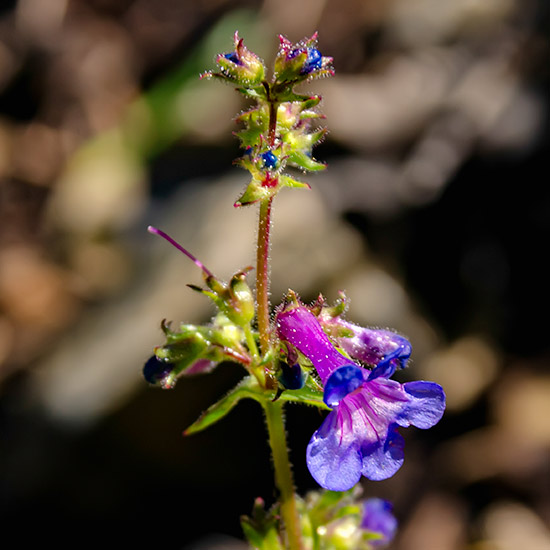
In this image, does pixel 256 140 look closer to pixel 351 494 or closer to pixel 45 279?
pixel 351 494

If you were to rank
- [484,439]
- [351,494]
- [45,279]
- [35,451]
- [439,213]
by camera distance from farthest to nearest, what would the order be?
[45,279] → [439,213] → [484,439] → [35,451] → [351,494]

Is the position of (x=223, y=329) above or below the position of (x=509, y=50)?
below

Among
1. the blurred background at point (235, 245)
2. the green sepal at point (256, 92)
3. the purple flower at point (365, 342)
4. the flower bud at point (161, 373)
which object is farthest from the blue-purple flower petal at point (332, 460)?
the blurred background at point (235, 245)

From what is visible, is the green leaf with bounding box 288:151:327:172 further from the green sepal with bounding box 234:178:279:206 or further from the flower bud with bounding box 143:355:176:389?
the flower bud with bounding box 143:355:176:389

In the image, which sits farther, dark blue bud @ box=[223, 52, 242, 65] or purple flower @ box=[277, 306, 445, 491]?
dark blue bud @ box=[223, 52, 242, 65]

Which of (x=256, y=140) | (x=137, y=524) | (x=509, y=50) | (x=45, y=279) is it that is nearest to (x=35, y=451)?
(x=137, y=524)

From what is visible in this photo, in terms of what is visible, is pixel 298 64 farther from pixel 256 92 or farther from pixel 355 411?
pixel 355 411

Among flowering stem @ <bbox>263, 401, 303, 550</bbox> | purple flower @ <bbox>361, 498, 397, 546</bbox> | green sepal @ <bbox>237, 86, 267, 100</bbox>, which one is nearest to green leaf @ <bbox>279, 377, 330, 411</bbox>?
flowering stem @ <bbox>263, 401, 303, 550</bbox>

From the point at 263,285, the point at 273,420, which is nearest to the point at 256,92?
the point at 263,285
